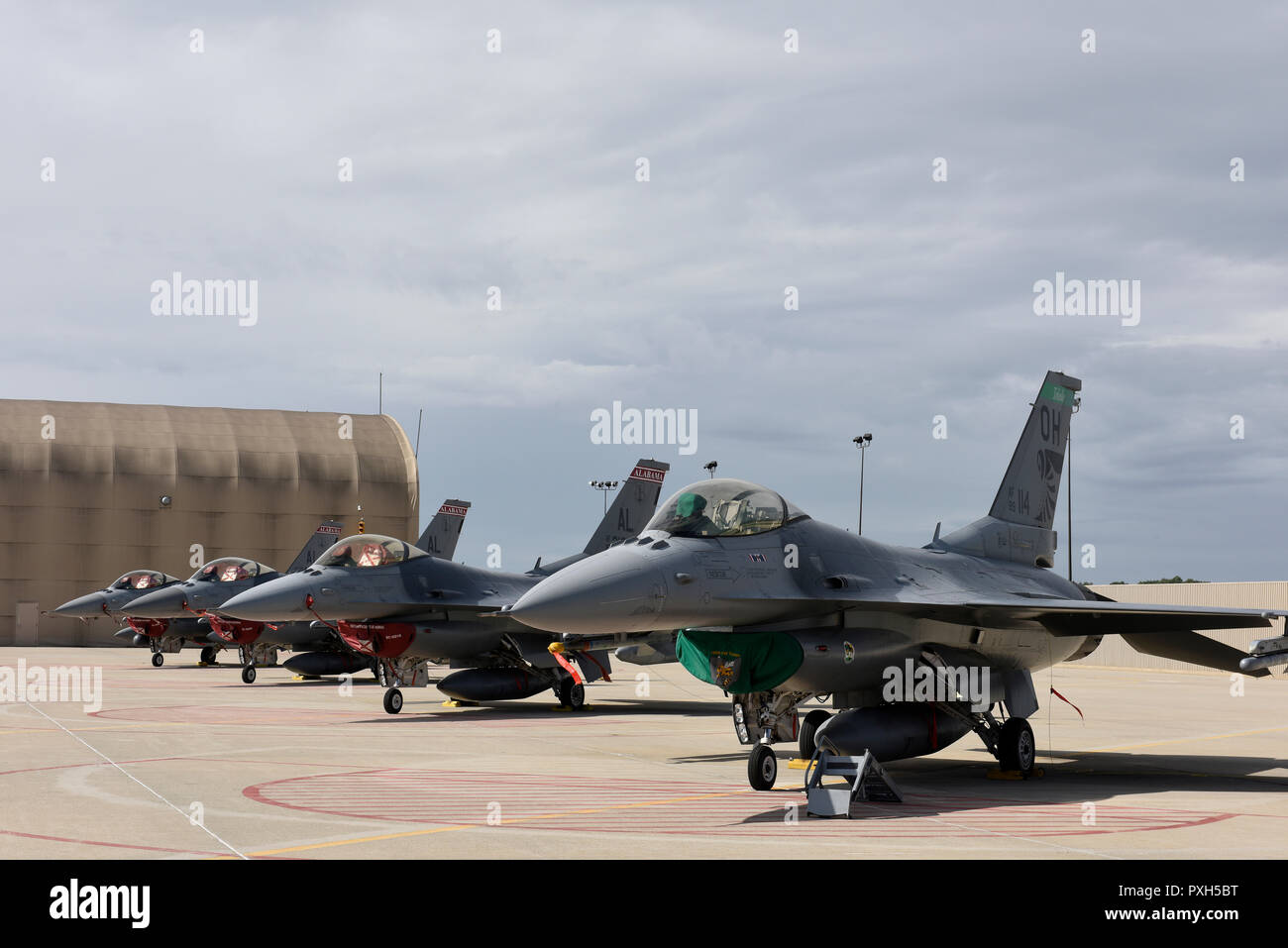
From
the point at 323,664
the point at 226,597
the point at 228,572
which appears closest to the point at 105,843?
the point at 323,664

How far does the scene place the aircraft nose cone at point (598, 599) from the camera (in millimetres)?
10578

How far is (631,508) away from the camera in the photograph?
81.3 ft

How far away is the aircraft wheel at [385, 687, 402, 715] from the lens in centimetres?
2055

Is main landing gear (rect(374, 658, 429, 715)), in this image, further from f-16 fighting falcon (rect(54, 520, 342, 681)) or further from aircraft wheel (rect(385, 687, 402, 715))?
f-16 fighting falcon (rect(54, 520, 342, 681))

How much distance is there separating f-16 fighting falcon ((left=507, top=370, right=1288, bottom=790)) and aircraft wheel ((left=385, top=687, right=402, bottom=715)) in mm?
8861

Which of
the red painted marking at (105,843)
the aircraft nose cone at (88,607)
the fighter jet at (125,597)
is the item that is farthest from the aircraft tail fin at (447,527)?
the red painted marking at (105,843)

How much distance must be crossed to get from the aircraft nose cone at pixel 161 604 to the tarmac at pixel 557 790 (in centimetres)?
1011

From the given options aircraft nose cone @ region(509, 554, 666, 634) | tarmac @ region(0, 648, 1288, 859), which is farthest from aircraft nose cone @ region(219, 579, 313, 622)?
aircraft nose cone @ region(509, 554, 666, 634)

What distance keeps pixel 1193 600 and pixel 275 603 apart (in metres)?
40.0

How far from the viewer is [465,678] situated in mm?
21672

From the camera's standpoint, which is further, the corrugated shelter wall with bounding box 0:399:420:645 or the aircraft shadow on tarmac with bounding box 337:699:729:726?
the corrugated shelter wall with bounding box 0:399:420:645
